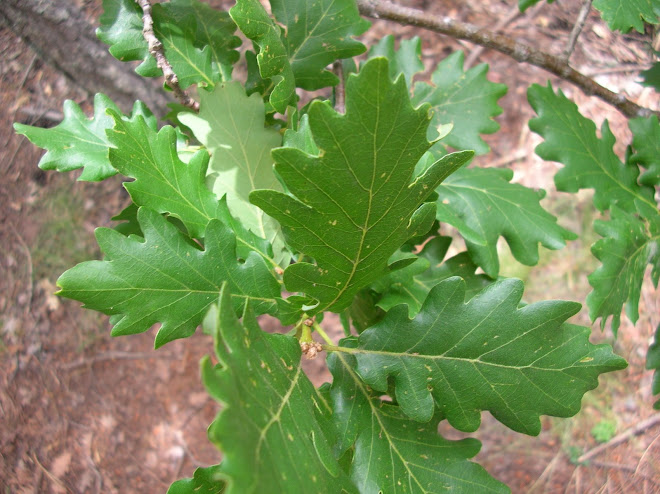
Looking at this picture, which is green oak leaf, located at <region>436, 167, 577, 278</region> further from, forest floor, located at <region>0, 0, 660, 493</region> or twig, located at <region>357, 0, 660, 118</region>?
forest floor, located at <region>0, 0, 660, 493</region>

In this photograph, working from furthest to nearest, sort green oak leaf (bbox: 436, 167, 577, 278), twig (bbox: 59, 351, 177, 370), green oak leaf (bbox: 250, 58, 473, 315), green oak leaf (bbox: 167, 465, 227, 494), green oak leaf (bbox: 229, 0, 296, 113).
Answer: twig (bbox: 59, 351, 177, 370) < green oak leaf (bbox: 436, 167, 577, 278) < green oak leaf (bbox: 167, 465, 227, 494) < green oak leaf (bbox: 229, 0, 296, 113) < green oak leaf (bbox: 250, 58, 473, 315)

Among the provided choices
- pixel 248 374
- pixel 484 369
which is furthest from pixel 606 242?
pixel 248 374

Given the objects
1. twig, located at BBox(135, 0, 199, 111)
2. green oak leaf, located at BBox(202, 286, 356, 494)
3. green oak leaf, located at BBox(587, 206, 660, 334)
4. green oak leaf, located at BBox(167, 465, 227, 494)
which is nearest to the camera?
green oak leaf, located at BBox(202, 286, 356, 494)

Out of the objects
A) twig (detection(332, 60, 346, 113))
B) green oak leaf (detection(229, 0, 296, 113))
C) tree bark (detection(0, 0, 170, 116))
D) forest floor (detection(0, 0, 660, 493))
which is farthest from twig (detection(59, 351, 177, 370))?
green oak leaf (detection(229, 0, 296, 113))

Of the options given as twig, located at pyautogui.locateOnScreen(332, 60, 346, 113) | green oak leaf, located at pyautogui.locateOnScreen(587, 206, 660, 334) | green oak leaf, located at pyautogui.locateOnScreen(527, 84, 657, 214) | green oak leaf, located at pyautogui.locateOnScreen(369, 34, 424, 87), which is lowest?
green oak leaf, located at pyautogui.locateOnScreen(587, 206, 660, 334)

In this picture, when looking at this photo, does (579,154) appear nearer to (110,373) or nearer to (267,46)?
(267,46)

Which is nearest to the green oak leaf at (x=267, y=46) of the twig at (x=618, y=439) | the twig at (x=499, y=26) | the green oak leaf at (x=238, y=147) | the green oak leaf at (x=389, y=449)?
the green oak leaf at (x=238, y=147)
